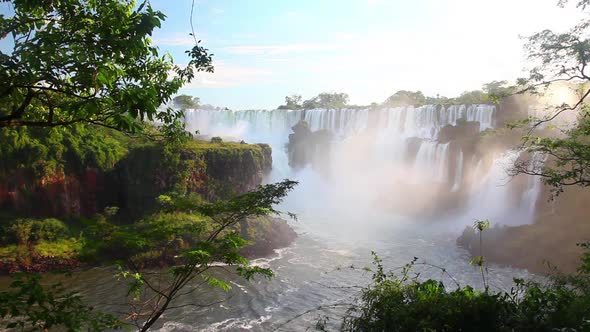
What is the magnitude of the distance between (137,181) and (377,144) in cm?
2749

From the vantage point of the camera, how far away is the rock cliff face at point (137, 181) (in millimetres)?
19672

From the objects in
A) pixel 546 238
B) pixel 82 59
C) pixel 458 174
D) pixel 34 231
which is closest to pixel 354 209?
pixel 458 174

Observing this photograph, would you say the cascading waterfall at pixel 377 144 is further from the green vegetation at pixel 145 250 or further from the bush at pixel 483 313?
the bush at pixel 483 313

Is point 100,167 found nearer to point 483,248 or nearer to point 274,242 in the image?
point 274,242

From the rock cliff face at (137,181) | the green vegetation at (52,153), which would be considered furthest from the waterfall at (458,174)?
the green vegetation at (52,153)

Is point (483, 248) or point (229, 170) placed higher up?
point (229, 170)

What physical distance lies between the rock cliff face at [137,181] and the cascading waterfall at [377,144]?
1673 centimetres

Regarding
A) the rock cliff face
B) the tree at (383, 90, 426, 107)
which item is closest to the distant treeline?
the tree at (383, 90, 426, 107)

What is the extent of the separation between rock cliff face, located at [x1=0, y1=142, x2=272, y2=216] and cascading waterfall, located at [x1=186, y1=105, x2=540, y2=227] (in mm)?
16735

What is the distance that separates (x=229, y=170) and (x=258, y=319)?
13065 mm

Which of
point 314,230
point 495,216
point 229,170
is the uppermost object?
point 229,170

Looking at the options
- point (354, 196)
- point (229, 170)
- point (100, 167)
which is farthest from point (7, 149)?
point (354, 196)

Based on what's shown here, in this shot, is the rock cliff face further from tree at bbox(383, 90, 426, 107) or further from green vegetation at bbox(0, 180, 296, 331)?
tree at bbox(383, 90, 426, 107)

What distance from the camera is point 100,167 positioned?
71.6 ft
